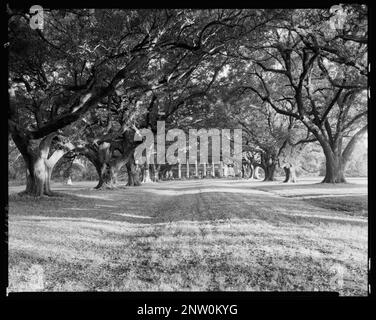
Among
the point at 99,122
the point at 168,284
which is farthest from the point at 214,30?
the point at 99,122

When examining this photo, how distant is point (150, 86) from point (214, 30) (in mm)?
3743

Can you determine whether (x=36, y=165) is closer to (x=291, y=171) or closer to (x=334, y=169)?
(x=334, y=169)

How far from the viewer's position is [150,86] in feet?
40.3

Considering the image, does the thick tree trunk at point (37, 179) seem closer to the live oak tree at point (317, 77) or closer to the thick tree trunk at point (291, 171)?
the live oak tree at point (317, 77)

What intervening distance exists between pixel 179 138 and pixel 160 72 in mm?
13188

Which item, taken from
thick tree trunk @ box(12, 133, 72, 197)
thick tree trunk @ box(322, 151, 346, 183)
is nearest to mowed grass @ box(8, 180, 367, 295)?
thick tree trunk @ box(12, 133, 72, 197)

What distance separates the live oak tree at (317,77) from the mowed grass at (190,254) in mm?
6927

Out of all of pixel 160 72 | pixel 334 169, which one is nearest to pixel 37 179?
pixel 160 72

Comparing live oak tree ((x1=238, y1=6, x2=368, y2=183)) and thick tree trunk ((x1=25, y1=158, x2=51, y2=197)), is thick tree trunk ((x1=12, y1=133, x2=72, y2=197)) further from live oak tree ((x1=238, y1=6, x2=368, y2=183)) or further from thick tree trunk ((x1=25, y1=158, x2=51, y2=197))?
live oak tree ((x1=238, y1=6, x2=368, y2=183))

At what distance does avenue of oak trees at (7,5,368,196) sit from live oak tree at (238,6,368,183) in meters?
0.08

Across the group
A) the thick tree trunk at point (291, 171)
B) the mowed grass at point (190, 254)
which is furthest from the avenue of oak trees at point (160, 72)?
the thick tree trunk at point (291, 171)

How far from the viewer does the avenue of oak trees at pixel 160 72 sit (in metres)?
8.27

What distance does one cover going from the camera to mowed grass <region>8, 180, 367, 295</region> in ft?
9.68

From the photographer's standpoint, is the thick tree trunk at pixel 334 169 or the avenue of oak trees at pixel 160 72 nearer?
the avenue of oak trees at pixel 160 72
